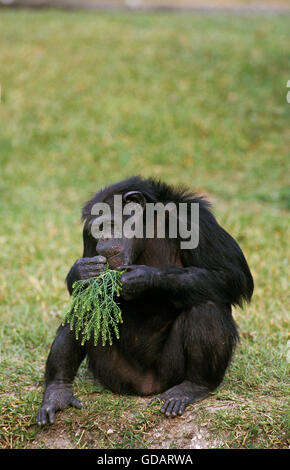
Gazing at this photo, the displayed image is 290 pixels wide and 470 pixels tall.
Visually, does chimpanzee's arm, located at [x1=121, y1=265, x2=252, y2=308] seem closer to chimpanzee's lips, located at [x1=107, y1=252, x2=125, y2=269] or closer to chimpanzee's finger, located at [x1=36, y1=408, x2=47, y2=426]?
chimpanzee's lips, located at [x1=107, y1=252, x2=125, y2=269]

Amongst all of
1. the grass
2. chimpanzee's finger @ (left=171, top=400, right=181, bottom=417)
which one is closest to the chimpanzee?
chimpanzee's finger @ (left=171, top=400, right=181, bottom=417)

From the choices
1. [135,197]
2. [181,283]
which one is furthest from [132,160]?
[181,283]

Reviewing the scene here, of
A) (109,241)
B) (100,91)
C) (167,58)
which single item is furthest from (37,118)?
(109,241)

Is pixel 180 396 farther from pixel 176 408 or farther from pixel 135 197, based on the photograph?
pixel 135 197

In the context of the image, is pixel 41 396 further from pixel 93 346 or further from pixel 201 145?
pixel 201 145

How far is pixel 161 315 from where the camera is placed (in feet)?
12.8

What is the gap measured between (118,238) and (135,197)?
324 millimetres

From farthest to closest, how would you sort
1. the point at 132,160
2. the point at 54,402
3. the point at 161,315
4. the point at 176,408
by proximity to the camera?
the point at 132,160 → the point at 161,315 → the point at 54,402 → the point at 176,408

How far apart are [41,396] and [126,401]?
569 mm

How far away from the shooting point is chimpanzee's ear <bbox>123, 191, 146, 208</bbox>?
3.91 meters

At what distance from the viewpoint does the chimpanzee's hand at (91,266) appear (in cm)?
376

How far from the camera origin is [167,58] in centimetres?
1356

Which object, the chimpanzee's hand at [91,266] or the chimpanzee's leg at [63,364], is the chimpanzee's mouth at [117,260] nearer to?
the chimpanzee's hand at [91,266]

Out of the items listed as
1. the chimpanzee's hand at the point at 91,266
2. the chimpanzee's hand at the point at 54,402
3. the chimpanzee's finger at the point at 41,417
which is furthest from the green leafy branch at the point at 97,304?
the chimpanzee's finger at the point at 41,417
